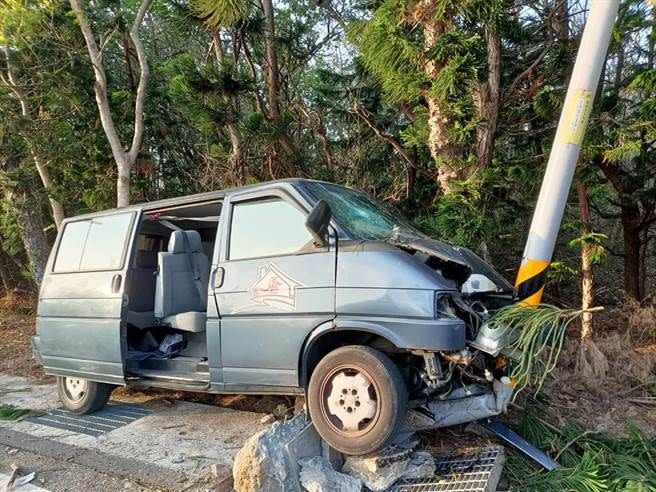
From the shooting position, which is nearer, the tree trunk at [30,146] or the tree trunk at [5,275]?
the tree trunk at [30,146]

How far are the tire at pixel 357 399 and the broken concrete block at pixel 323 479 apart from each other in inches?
7.0

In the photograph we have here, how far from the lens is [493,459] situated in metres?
3.25

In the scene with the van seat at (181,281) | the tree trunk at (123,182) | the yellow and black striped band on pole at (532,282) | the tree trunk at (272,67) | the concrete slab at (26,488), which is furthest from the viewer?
the tree trunk at (272,67)

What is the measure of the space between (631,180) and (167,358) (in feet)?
21.2

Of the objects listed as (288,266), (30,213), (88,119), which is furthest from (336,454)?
(30,213)

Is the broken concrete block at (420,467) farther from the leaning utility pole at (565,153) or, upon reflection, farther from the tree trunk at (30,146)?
the tree trunk at (30,146)

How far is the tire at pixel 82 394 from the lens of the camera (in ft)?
16.0

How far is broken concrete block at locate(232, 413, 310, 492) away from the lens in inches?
116

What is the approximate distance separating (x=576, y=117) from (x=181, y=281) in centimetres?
384

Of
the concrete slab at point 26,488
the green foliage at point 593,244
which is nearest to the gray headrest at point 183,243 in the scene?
the concrete slab at point 26,488

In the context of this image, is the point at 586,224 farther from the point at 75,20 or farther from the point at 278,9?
the point at 278,9

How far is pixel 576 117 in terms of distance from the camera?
3.54 meters

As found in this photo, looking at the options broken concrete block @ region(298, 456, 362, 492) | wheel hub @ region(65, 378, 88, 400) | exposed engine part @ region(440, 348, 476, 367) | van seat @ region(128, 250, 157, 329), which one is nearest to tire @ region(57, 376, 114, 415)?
wheel hub @ region(65, 378, 88, 400)

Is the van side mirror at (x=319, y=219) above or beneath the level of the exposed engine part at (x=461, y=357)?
above
